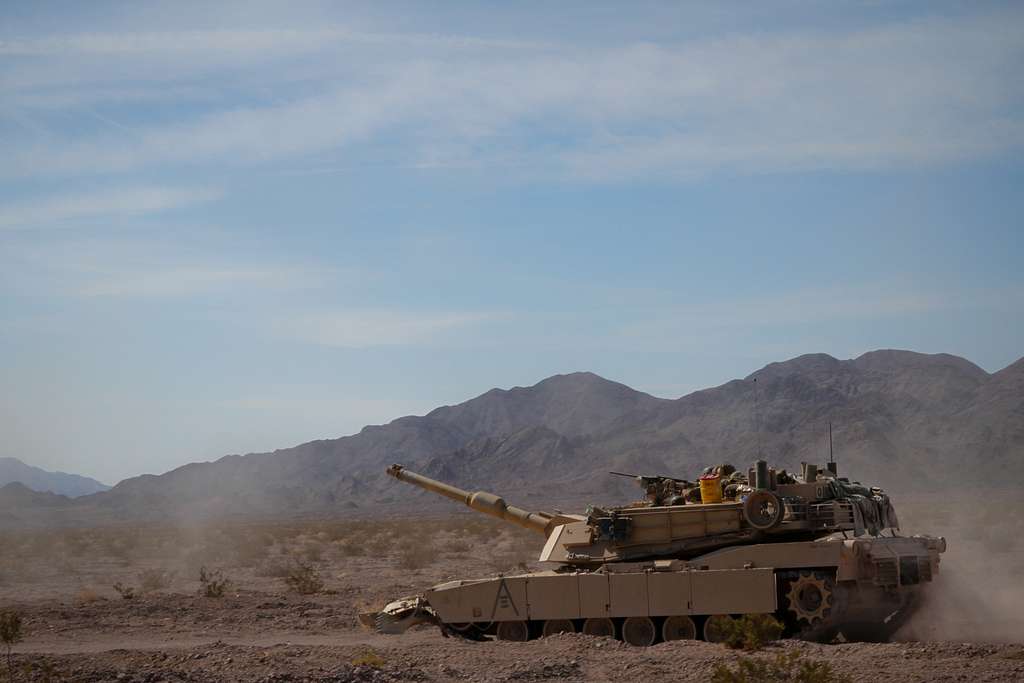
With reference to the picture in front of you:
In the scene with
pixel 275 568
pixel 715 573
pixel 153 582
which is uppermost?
pixel 715 573

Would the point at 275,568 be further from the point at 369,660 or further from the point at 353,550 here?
the point at 369,660

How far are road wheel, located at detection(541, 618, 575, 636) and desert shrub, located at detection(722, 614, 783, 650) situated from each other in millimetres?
2984

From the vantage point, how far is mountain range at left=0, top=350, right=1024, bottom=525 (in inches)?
3095

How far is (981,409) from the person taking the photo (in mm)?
84875

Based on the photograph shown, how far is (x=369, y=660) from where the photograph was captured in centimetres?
1434

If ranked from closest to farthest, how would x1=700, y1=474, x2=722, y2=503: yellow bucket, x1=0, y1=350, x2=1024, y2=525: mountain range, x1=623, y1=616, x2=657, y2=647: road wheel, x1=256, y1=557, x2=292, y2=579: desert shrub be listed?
x1=623, y1=616, x2=657, y2=647: road wheel < x1=700, y1=474, x2=722, y2=503: yellow bucket < x1=256, y1=557, x2=292, y2=579: desert shrub < x1=0, y1=350, x2=1024, y2=525: mountain range

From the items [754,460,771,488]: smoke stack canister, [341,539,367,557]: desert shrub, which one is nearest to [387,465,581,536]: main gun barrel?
[754,460,771,488]: smoke stack canister

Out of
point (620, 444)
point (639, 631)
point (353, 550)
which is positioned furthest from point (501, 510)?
point (620, 444)

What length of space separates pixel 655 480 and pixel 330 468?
116 m

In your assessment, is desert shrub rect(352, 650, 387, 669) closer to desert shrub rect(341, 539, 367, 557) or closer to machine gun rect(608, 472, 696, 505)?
machine gun rect(608, 472, 696, 505)

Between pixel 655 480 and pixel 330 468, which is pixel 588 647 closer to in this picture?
pixel 655 480

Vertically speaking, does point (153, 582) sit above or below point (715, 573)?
below

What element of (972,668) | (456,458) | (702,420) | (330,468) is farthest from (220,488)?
(972,668)

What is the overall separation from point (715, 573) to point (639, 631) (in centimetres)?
152
